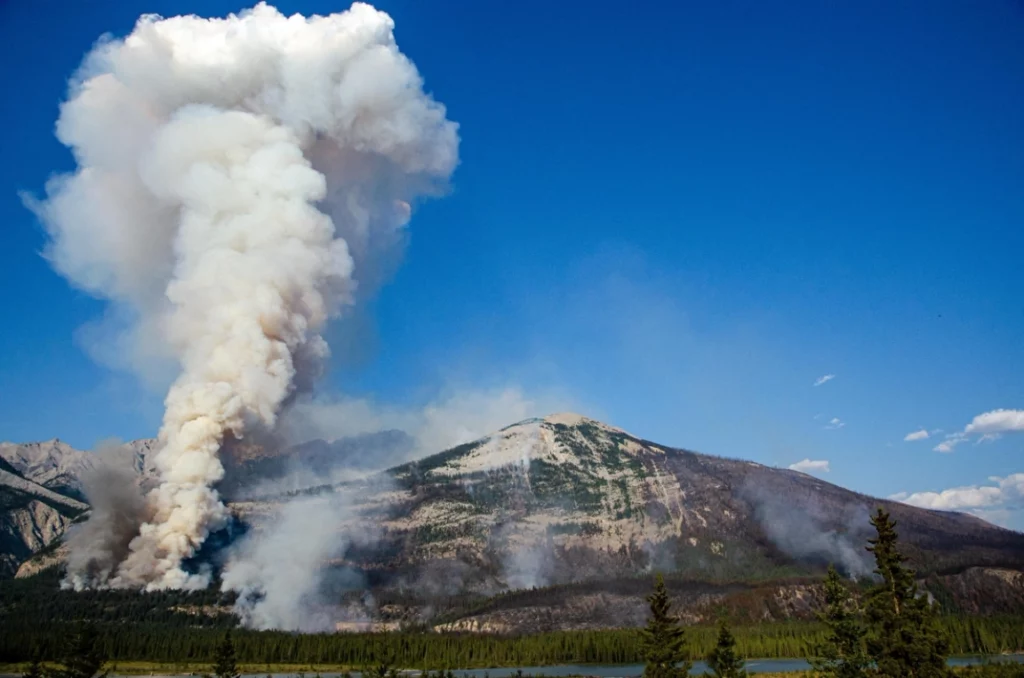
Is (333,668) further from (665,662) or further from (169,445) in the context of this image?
(665,662)

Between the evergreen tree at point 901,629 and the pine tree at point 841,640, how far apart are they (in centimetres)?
456

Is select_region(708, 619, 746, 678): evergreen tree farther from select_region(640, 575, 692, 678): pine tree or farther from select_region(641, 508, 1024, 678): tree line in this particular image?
select_region(640, 575, 692, 678): pine tree

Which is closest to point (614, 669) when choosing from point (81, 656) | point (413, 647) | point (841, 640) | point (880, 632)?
point (413, 647)

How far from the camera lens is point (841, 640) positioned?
53562 millimetres

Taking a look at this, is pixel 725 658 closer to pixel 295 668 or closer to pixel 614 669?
pixel 614 669

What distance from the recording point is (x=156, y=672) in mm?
158625

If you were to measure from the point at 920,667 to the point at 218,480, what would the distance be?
7216 inches

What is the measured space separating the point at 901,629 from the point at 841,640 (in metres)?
9.39

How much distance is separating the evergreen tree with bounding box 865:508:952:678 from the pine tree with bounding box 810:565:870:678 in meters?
4.56

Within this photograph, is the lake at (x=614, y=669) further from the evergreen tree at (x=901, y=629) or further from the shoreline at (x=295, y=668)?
the evergreen tree at (x=901, y=629)

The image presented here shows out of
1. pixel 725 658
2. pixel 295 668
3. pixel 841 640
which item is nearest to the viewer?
pixel 841 640

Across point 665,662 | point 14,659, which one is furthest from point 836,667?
point 14,659

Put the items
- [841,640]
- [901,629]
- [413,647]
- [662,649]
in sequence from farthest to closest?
[413,647] < [841,640] < [662,649] < [901,629]

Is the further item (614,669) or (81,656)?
(614,669)
